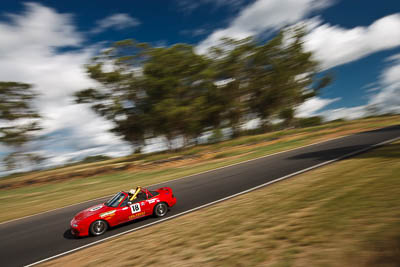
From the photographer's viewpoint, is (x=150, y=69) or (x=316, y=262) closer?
(x=316, y=262)

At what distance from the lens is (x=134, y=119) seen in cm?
3631

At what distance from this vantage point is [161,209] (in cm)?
873

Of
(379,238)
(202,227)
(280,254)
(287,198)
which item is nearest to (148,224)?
(202,227)

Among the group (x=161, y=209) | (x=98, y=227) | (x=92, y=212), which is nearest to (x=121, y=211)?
(x=98, y=227)

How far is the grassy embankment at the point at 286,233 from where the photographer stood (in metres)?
3.99

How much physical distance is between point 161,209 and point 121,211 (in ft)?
4.37

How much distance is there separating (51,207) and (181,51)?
1106 inches

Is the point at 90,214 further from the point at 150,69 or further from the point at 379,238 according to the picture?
the point at 150,69

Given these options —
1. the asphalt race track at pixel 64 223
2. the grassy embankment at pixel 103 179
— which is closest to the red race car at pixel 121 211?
the asphalt race track at pixel 64 223

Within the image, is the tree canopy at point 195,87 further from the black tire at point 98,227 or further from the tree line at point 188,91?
the black tire at point 98,227

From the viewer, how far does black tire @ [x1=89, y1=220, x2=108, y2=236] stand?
24.9ft

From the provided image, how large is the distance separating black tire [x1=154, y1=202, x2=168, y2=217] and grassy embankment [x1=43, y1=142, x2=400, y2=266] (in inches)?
39.1

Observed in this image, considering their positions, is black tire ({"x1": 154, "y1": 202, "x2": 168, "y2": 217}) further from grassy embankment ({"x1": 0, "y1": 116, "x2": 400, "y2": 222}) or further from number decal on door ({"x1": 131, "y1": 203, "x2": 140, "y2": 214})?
grassy embankment ({"x1": 0, "y1": 116, "x2": 400, "y2": 222})

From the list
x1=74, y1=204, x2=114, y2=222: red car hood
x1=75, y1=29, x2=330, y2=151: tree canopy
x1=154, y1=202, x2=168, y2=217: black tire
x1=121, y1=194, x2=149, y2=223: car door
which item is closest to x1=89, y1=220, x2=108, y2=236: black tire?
x1=74, y1=204, x2=114, y2=222: red car hood
